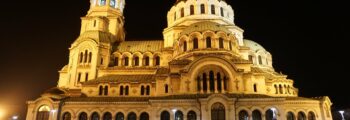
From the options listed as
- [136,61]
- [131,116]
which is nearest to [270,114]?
[131,116]

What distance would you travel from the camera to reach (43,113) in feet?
Result: 111

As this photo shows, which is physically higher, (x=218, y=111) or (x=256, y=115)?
(x=218, y=111)

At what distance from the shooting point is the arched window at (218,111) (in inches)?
1187

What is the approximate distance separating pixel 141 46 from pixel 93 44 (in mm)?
7685

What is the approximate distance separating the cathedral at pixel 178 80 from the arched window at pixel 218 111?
0.10 meters

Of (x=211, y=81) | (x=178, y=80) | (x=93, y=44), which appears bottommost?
(x=211, y=81)

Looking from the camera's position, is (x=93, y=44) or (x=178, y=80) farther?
(x=93, y=44)

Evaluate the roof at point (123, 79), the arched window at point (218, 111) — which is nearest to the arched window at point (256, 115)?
the arched window at point (218, 111)

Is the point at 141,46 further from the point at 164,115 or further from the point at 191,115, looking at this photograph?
the point at 191,115

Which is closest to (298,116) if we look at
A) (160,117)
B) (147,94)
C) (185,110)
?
(185,110)

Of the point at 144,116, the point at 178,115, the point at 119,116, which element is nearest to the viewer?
the point at 178,115

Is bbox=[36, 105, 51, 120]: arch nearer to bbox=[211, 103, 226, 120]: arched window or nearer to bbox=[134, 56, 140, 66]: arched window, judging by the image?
bbox=[134, 56, 140, 66]: arched window

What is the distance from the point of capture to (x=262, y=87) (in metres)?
36.3

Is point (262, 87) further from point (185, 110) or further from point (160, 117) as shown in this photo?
point (160, 117)
